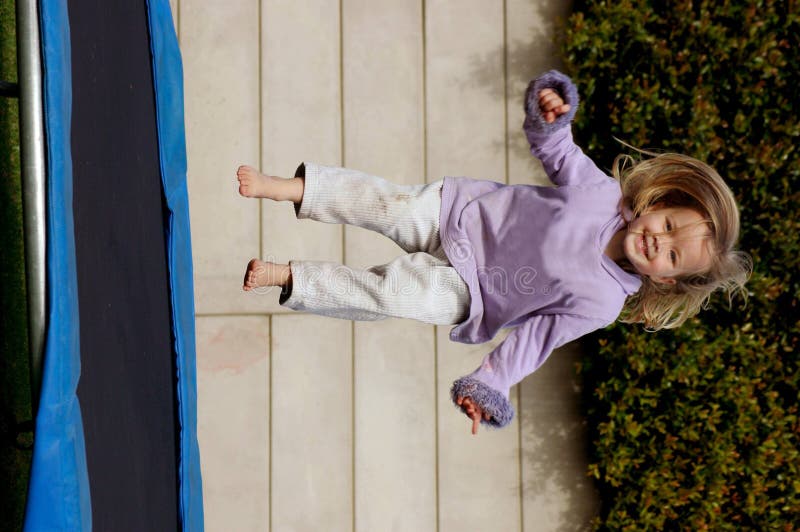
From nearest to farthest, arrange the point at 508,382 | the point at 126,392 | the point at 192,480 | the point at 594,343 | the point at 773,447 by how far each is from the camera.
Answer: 1. the point at 126,392
2. the point at 508,382
3. the point at 192,480
4. the point at 773,447
5. the point at 594,343

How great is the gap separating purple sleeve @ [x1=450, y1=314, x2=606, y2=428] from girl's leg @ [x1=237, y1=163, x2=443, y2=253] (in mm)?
335

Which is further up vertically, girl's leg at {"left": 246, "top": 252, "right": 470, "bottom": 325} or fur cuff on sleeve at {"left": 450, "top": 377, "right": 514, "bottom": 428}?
girl's leg at {"left": 246, "top": 252, "right": 470, "bottom": 325}

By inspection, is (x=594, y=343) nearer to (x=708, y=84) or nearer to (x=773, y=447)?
(x=773, y=447)

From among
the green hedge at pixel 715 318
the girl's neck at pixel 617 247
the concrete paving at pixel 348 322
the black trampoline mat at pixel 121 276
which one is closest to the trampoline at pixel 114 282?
the black trampoline mat at pixel 121 276

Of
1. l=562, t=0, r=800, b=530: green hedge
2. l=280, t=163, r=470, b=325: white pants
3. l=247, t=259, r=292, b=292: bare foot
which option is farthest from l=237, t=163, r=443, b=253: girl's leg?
l=562, t=0, r=800, b=530: green hedge

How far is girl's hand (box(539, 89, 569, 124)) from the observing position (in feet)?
5.63

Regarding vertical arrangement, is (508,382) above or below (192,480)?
above

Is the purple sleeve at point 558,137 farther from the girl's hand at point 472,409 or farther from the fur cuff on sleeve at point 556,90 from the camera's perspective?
the girl's hand at point 472,409

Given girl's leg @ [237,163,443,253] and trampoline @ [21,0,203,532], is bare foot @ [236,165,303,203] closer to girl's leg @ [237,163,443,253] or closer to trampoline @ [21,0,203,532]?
girl's leg @ [237,163,443,253]

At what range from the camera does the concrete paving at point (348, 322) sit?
8.81ft

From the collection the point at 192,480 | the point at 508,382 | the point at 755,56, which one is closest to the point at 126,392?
the point at 192,480

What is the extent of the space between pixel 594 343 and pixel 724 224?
99cm

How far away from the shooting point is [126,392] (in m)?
1.49

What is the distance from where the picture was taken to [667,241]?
180 centimetres
